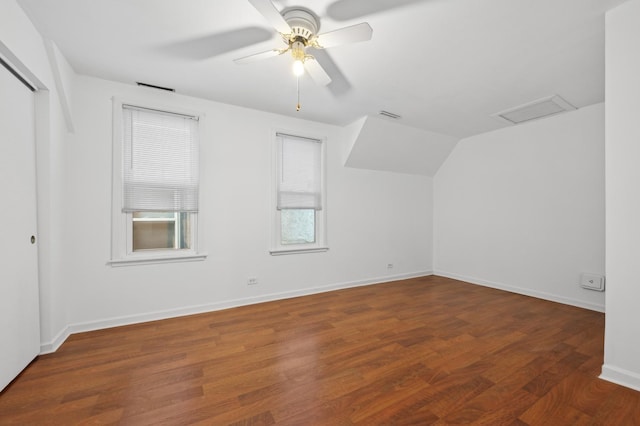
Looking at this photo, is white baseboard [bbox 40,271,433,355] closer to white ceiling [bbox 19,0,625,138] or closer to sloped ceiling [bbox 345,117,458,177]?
sloped ceiling [bbox 345,117,458,177]

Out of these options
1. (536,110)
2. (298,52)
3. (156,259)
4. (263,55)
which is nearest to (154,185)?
(156,259)

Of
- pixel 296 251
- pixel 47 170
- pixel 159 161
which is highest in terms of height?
pixel 159 161

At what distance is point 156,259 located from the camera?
2969 mm

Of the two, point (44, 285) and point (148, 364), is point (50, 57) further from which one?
point (148, 364)

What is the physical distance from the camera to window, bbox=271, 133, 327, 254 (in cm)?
375

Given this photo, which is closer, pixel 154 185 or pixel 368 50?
pixel 368 50

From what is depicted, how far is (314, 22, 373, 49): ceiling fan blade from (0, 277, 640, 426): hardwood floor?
7.78 ft

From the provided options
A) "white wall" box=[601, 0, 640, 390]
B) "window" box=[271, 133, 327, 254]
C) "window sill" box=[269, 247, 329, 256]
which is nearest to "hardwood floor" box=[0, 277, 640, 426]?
"white wall" box=[601, 0, 640, 390]

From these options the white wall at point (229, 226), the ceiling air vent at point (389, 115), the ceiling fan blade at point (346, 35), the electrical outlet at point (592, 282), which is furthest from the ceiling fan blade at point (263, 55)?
the electrical outlet at point (592, 282)

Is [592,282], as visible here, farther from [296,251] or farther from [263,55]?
[263,55]

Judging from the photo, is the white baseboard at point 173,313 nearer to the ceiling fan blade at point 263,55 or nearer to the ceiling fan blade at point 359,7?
the ceiling fan blade at point 263,55

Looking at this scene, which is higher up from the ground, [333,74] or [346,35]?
[333,74]

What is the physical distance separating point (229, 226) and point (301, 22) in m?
2.41

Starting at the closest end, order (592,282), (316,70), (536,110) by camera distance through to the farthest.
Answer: (316,70), (592,282), (536,110)
